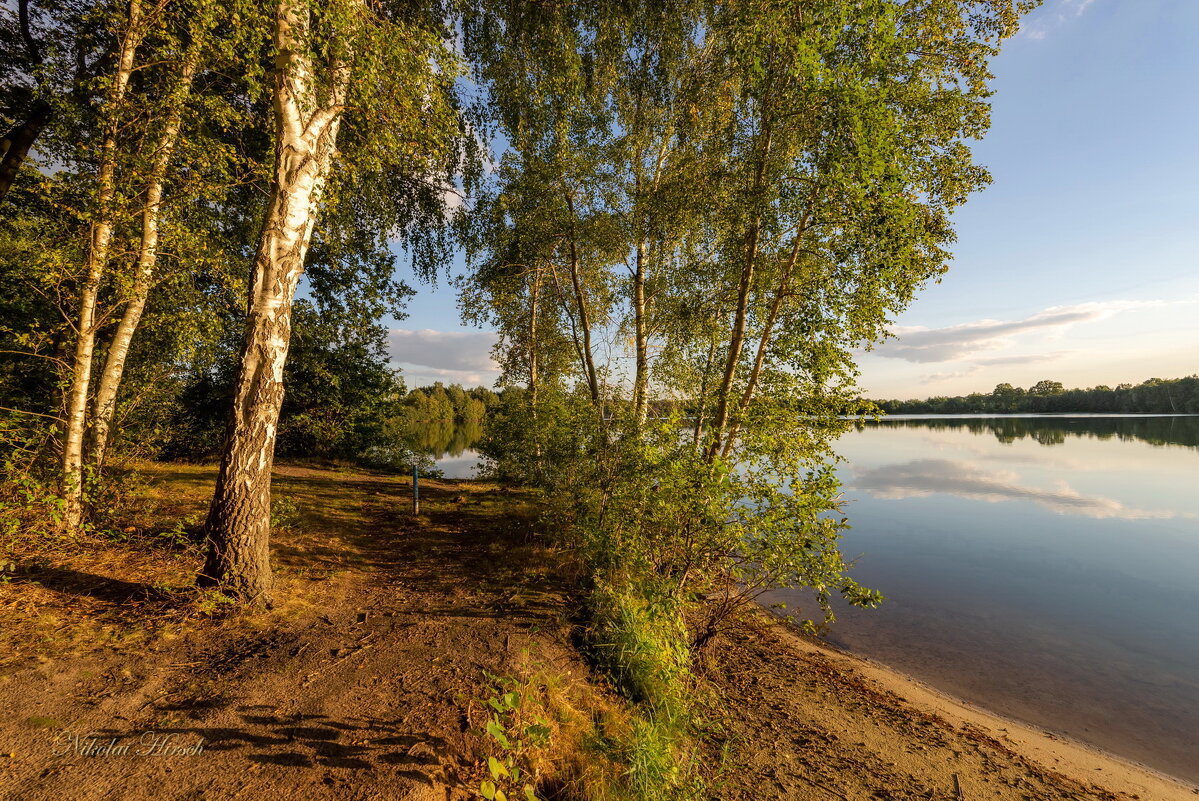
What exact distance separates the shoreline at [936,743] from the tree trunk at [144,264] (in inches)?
344

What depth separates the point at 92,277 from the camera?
16.1 ft

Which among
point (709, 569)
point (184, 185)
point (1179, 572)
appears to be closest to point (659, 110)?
point (184, 185)

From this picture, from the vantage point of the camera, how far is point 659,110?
9836 mm

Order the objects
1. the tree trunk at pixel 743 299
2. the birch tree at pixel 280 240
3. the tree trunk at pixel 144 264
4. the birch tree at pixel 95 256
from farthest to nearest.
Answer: the tree trunk at pixel 743 299, the tree trunk at pixel 144 264, the birch tree at pixel 95 256, the birch tree at pixel 280 240

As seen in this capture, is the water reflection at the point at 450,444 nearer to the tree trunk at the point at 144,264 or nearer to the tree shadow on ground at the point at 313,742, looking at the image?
the tree trunk at the point at 144,264

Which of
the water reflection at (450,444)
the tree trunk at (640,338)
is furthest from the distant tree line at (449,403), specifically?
the tree trunk at (640,338)

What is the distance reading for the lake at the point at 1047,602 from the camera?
6.68 m

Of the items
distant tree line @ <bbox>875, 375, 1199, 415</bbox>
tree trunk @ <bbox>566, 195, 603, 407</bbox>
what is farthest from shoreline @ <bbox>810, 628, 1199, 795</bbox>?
distant tree line @ <bbox>875, 375, 1199, 415</bbox>

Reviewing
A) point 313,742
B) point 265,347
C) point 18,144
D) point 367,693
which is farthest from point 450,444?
point 313,742

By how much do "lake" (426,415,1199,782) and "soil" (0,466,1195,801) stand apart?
1.16 m

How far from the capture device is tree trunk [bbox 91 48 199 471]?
16.5ft

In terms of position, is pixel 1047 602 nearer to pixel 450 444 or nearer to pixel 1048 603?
pixel 1048 603

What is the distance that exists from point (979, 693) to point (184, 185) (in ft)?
44.0

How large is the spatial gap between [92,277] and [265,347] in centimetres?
250
